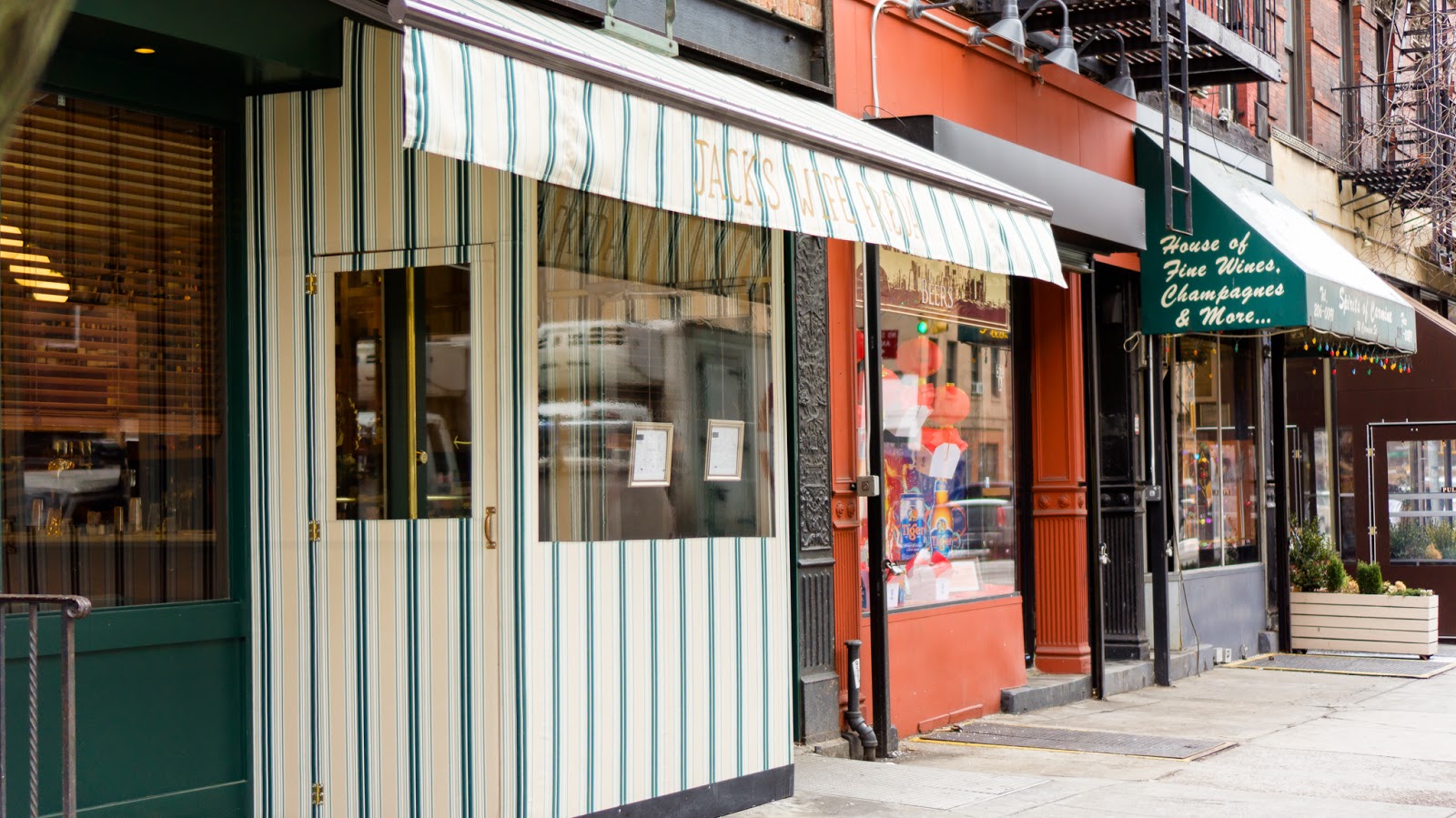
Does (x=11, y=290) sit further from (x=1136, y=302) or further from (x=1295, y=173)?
(x=1295, y=173)

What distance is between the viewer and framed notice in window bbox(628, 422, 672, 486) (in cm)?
664

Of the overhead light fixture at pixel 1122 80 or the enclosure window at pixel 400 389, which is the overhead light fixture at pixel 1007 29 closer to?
the overhead light fixture at pixel 1122 80

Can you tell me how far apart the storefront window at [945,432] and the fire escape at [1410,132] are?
8.71 m

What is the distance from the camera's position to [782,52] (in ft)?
28.4

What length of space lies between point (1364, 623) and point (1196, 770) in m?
6.64

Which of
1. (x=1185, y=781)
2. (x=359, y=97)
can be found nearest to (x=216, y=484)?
(x=359, y=97)

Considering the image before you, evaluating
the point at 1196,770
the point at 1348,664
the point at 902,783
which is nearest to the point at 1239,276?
the point at 1348,664

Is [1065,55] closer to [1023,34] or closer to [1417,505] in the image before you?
[1023,34]

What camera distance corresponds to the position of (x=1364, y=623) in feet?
46.4

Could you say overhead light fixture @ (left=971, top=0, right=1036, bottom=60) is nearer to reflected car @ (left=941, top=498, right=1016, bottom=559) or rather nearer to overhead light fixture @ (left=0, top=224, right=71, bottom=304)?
reflected car @ (left=941, top=498, right=1016, bottom=559)

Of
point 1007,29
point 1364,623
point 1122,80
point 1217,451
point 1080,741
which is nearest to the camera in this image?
point 1080,741

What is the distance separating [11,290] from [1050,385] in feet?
26.0

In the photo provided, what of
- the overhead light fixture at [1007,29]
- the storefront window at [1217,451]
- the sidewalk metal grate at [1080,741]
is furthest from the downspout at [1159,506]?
the overhead light fixture at [1007,29]

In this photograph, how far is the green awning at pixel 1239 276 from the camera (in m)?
11.7
